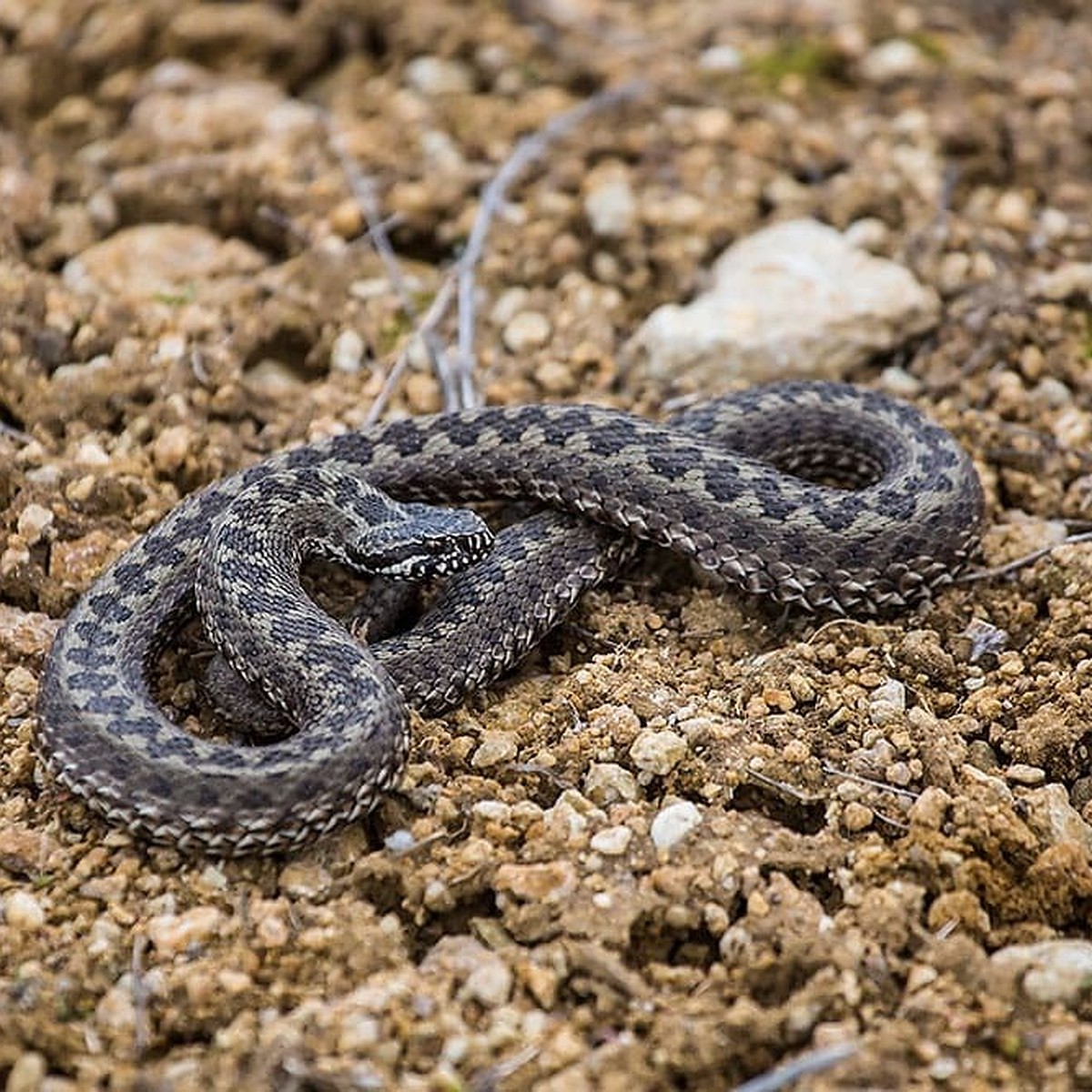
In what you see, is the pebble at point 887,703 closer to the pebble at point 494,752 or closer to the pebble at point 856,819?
the pebble at point 856,819

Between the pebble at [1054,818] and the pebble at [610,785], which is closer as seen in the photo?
the pebble at [1054,818]

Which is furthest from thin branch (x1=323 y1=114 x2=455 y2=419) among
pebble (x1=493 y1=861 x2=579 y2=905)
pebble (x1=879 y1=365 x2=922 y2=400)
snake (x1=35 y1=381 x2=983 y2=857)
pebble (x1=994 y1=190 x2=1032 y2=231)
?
pebble (x1=994 y1=190 x2=1032 y2=231)

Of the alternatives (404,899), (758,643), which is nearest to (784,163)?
(758,643)

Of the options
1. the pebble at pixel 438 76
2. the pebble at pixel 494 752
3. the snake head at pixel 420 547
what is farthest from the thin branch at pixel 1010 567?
the pebble at pixel 438 76

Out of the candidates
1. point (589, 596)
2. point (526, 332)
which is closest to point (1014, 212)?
point (526, 332)

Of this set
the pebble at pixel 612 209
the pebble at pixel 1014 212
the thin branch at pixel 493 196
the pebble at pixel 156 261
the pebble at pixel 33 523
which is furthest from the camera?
the pebble at pixel 1014 212
